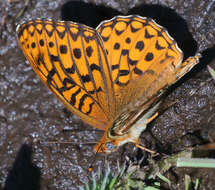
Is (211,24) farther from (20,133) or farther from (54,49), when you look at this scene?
(20,133)

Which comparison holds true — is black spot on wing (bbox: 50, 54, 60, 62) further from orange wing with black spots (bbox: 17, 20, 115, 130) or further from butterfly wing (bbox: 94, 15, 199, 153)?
butterfly wing (bbox: 94, 15, 199, 153)

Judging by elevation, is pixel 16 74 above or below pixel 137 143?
above

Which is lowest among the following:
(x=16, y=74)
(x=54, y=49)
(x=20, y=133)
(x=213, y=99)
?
(x=20, y=133)

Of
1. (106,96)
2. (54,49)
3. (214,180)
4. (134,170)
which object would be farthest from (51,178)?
(214,180)

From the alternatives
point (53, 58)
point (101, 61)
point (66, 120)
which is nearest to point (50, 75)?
point (53, 58)

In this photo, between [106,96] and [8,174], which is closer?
[106,96]

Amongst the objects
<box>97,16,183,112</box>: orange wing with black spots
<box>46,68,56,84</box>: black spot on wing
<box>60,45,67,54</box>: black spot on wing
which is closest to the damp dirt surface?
<box>97,16,183,112</box>: orange wing with black spots
